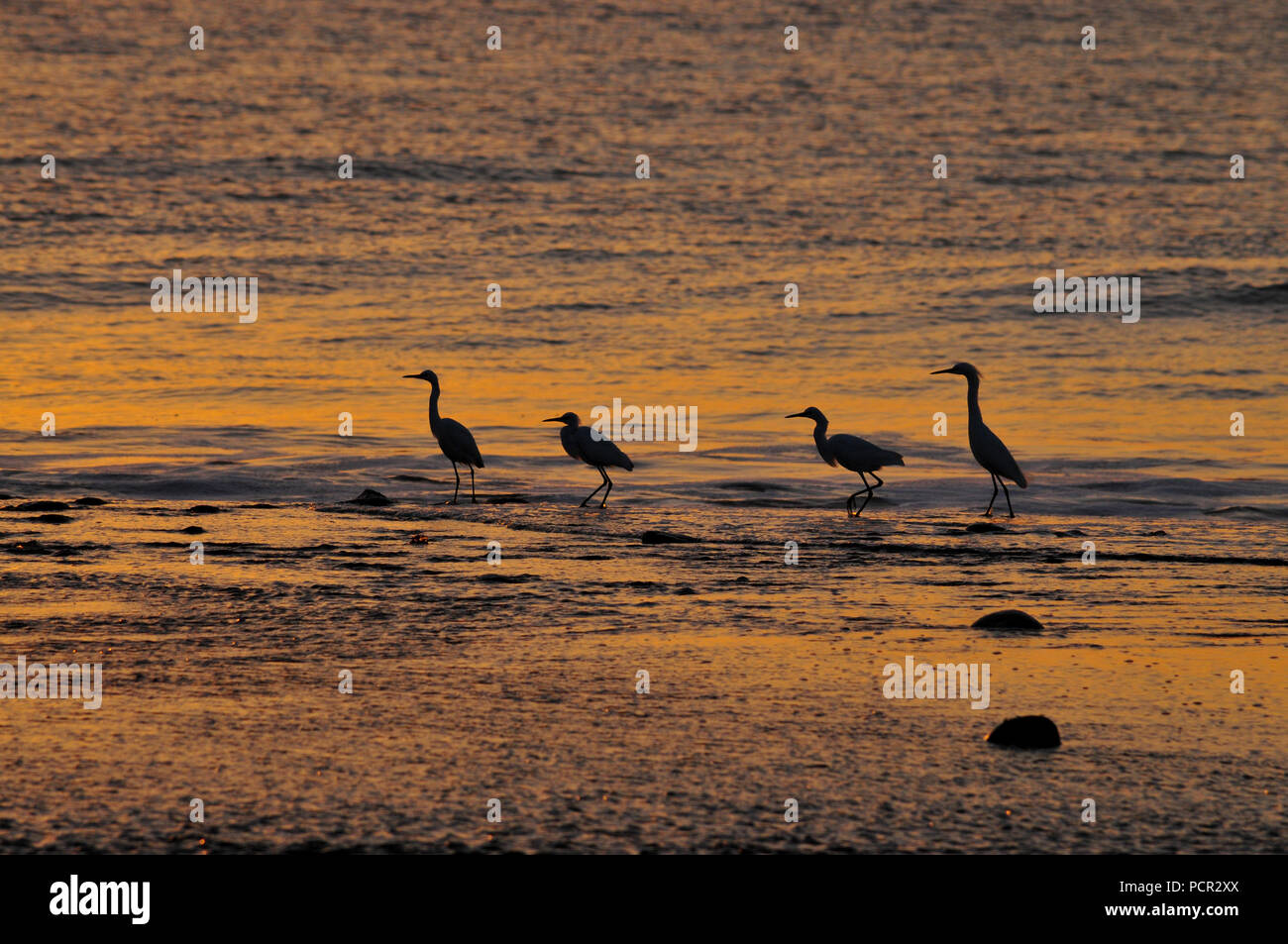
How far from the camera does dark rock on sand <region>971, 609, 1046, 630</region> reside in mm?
7848

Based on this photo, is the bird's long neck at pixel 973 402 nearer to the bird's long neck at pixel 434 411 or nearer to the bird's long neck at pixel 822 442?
the bird's long neck at pixel 822 442

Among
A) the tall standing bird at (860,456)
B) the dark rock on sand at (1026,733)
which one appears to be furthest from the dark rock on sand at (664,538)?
the dark rock on sand at (1026,733)

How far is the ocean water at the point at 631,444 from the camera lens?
5.42 metres

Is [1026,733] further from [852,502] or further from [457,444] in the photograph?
[457,444]

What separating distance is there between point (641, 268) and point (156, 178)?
11419mm

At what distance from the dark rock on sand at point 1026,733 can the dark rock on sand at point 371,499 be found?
7.47m

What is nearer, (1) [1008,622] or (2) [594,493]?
(1) [1008,622]

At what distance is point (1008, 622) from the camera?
25.8 feet

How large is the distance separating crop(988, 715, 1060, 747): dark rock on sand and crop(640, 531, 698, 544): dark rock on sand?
16.4 feet

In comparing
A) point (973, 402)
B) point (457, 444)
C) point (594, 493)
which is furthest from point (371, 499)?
point (973, 402)

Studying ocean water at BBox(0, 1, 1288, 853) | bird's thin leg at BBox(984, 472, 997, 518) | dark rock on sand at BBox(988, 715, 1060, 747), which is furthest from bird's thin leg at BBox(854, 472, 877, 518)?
dark rock on sand at BBox(988, 715, 1060, 747)

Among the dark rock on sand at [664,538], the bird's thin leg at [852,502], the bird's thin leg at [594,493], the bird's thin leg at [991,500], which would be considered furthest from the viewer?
the bird's thin leg at [594,493]

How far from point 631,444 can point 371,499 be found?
4.46 m

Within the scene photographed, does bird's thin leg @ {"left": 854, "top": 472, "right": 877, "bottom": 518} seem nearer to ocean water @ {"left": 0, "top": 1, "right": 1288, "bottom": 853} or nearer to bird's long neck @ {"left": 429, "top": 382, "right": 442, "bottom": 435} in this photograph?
ocean water @ {"left": 0, "top": 1, "right": 1288, "bottom": 853}
